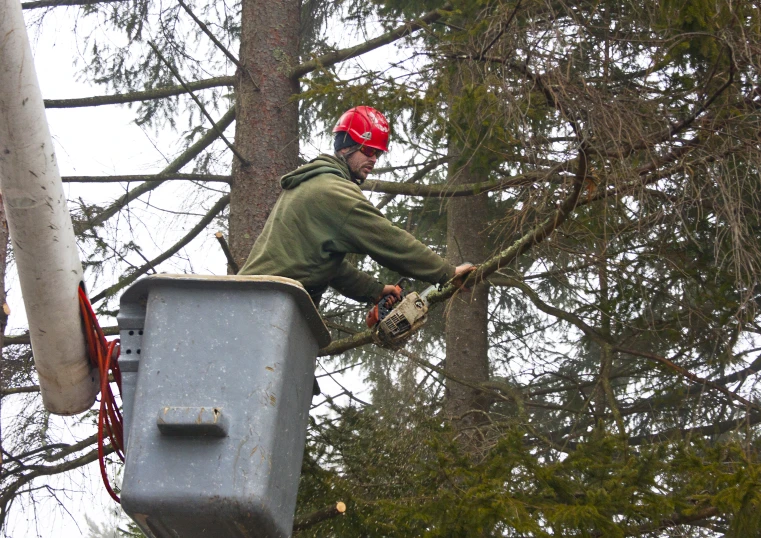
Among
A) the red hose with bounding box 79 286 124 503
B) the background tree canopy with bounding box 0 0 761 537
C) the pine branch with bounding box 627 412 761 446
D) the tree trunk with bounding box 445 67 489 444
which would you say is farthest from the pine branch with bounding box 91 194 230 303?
the pine branch with bounding box 627 412 761 446

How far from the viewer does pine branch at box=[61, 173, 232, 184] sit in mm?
6312

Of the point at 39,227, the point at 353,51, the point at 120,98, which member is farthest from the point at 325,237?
the point at 120,98

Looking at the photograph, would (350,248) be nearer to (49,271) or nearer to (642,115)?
(49,271)

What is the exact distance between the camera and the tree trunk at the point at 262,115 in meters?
6.20

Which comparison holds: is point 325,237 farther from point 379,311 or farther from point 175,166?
point 175,166

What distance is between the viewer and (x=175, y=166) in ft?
25.4

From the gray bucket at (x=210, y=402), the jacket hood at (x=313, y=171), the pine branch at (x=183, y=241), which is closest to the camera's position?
the gray bucket at (x=210, y=402)

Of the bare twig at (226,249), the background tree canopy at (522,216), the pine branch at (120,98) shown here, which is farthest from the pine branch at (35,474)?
the pine branch at (120,98)

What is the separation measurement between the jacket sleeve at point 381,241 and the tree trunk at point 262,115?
6.59ft

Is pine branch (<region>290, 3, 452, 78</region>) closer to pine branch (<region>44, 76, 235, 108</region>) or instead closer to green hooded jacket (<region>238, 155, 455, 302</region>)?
pine branch (<region>44, 76, 235, 108</region>)

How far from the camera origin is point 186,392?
10.4ft

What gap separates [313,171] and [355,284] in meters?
0.64

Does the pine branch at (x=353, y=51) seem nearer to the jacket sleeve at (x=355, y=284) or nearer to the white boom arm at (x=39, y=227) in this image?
the jacket sleeve at (x=355, y=284)

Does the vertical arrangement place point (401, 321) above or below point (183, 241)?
below
